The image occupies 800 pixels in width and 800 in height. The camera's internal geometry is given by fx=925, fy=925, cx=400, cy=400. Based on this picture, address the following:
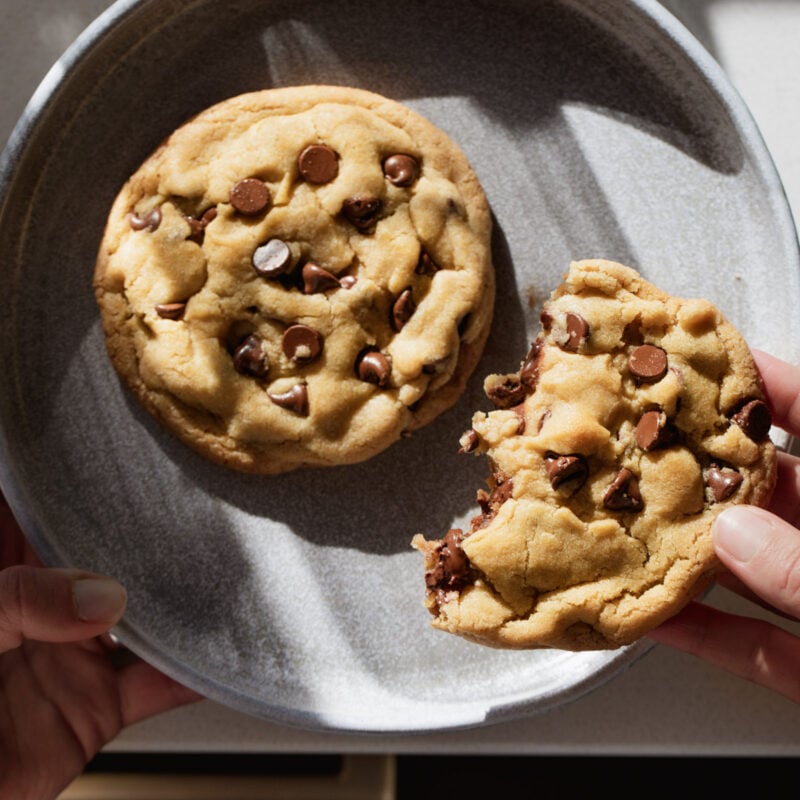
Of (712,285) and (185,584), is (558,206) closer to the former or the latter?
(712,285)

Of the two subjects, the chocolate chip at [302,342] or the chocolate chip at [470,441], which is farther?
the chocolate chip at [302,342]

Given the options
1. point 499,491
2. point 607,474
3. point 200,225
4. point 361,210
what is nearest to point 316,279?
point 361,210

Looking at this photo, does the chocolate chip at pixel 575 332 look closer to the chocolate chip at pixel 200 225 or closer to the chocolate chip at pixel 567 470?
the chocolate chip at pixel 567 470

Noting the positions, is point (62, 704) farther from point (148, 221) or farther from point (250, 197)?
point (250, 197)

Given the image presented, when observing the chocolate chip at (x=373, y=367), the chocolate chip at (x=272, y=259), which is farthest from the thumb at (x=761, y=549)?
the chocolate chip at (x=272, y=259)

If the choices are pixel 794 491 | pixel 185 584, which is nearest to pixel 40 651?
pixel 185 584

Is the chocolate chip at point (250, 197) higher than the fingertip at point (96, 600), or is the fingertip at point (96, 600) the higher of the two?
the chocolate chip at point (250, 197)
